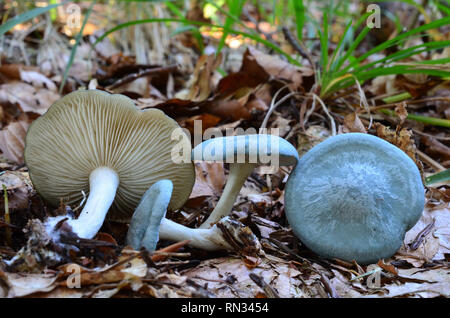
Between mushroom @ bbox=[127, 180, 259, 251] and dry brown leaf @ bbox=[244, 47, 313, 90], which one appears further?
dry brown leaf @ bbox=[244, 47, 313, 90]

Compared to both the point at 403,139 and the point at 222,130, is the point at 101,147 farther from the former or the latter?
the point at 403,139

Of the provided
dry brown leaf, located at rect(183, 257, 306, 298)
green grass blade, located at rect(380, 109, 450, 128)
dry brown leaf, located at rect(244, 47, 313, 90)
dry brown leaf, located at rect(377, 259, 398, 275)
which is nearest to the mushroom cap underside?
dry brown leaf, located at rect(183, 257, 306, 298)

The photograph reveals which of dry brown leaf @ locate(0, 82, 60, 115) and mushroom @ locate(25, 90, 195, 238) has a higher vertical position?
dry brown leaf @ locate(0, 82, 60, 115)

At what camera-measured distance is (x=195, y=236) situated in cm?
180

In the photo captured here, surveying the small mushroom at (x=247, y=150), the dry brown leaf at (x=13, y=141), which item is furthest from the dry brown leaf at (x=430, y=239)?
the dry brown leaf at (x=13, y=141)

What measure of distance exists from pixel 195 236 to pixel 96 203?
0.48 meters

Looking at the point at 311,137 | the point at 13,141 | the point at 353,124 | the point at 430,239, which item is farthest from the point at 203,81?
the point at 430,239

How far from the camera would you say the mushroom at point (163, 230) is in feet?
5.19

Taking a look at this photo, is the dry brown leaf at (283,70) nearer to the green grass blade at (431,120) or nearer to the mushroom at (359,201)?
the green grass blade at (431,120)

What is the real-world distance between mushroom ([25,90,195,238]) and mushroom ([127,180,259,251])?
220 millimetres

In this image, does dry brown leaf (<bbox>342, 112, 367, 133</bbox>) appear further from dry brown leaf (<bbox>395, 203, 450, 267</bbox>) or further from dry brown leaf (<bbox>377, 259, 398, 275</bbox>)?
dry brown leaf (<bbox>377, 259, 398, 275</bbox>)

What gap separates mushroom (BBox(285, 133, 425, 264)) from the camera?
1745mm
